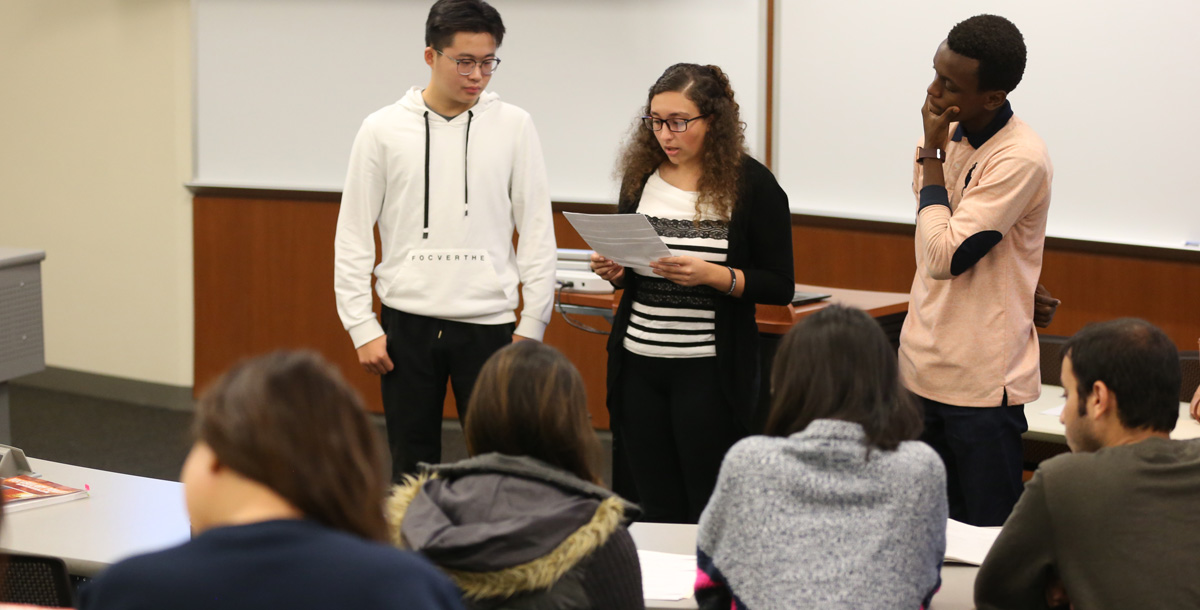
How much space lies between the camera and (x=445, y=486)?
1689 millimetres

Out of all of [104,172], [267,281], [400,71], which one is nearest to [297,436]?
[400,71]

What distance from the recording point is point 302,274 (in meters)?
5.59

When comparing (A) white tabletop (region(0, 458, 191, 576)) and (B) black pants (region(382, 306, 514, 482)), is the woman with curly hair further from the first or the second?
(A) white tabletop (region(0, 458, 191, 576))

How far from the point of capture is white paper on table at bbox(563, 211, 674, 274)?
255cm

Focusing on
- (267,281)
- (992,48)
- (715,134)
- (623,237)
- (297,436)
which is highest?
(992,48)

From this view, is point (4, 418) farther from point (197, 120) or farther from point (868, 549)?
point (868, 549)

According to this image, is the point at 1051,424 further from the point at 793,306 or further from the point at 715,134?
the point at 715,134

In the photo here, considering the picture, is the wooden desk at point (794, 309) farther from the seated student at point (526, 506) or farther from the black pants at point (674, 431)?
the seated student at point (526, 506)

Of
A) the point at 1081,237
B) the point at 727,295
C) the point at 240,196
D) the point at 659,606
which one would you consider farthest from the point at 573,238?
the point at 659,606

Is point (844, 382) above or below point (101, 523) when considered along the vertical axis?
above

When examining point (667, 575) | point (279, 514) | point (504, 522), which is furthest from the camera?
point (667, 575)

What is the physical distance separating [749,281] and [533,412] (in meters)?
1.06

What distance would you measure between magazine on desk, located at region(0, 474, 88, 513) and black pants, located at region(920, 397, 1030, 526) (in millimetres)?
1834

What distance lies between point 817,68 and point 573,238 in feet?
4.32
